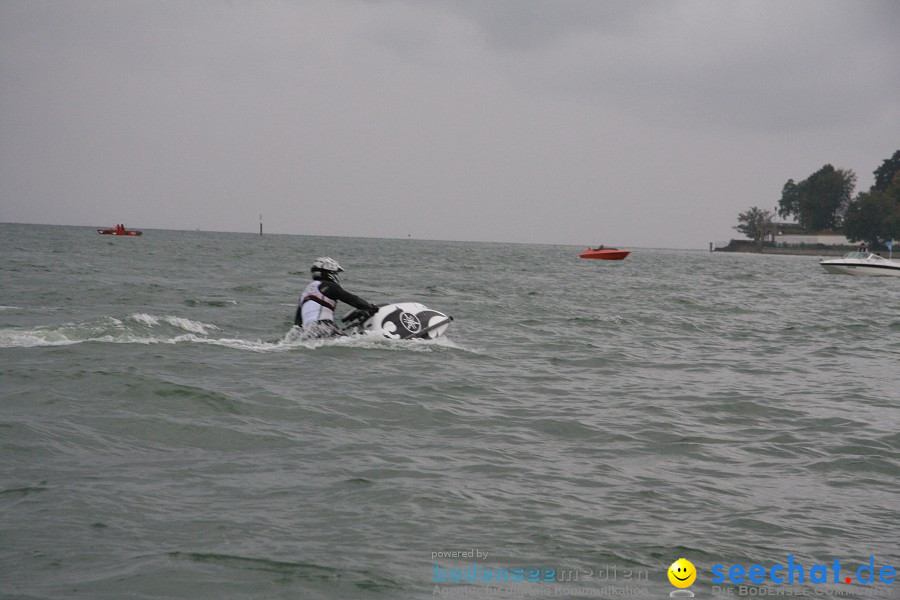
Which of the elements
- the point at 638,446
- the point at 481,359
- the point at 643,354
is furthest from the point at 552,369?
the point at 638,446

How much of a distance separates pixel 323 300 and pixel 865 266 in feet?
153

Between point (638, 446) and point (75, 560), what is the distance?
505 cm

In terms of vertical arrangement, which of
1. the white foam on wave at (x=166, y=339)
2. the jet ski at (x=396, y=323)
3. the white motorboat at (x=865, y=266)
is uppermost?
the white motorboat at (x=865, y=266)

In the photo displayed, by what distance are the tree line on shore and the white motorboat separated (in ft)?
289

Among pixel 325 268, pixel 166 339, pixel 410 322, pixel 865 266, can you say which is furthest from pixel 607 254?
pixel 166 339

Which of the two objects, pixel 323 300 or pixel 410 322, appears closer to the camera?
pixel 323 300

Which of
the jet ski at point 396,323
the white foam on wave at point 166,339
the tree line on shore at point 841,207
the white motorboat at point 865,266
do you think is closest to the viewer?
the white foam on wave at point 166,339

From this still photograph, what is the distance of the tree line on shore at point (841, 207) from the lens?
133m

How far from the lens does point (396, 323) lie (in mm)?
14156

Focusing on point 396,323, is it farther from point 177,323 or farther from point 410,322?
point 177,323

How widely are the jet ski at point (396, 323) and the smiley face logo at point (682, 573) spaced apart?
9.30 metres

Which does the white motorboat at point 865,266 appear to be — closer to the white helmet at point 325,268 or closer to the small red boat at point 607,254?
the small red boat at point 607,254

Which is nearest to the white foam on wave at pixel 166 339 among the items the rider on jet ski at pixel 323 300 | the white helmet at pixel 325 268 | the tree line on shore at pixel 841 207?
the rider on jet ski at pixel 323 300

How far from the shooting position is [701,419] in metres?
9.34
